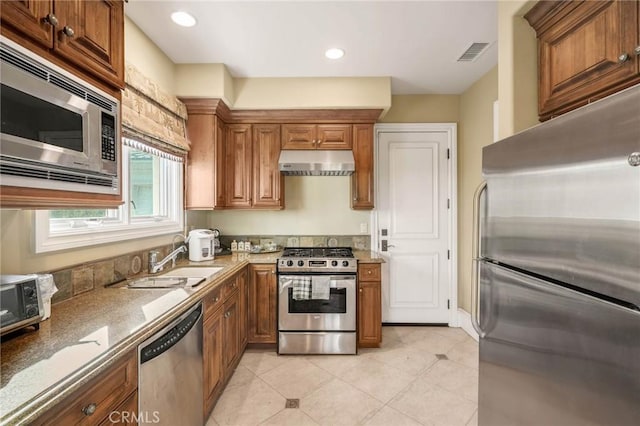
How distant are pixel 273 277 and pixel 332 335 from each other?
32.1 inches

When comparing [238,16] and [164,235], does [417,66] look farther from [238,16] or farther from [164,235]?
[164,235]

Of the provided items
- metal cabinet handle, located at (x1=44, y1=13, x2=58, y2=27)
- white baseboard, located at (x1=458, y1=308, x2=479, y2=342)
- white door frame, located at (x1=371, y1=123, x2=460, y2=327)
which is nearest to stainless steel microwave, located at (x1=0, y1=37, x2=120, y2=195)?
metal cabinet handle, located at (x1=44, y1=13, x2=58, y2=27)

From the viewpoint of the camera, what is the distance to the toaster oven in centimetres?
105

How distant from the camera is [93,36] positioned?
130 centimetres

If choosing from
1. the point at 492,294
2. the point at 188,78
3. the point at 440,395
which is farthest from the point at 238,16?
the point at 440,395

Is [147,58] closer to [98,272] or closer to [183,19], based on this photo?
[183,19]

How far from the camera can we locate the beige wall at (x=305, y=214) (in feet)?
11.7

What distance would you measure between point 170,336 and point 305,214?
7.48ft

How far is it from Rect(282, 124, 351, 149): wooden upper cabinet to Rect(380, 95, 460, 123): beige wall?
0.65 metres

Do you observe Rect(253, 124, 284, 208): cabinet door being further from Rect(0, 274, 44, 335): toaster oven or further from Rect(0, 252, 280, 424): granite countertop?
Rect(0, 274, 44, 335): toaster oven

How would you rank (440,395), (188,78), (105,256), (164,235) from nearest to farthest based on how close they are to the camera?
(105,256) < (440,395) < (164,235) < (188,78)

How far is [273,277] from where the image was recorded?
294 centimetres

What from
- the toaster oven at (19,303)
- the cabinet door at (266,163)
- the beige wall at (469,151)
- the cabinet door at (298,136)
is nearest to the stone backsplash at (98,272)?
the toaster oven at (19,303)

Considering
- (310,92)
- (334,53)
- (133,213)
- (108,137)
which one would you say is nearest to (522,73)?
(334,53)
